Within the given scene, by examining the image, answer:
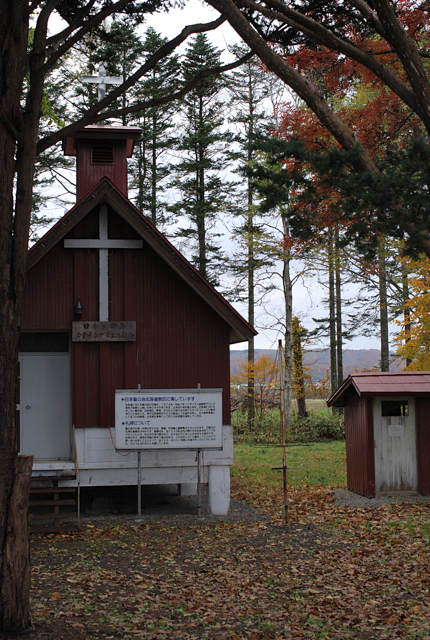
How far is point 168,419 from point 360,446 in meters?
4.77

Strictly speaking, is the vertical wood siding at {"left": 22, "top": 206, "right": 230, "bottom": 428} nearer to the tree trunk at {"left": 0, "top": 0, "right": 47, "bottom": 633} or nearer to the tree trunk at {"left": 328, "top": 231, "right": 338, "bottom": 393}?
the tree trunk at {"left": 0, "top": 0, "right": 47, "bottom": 633}

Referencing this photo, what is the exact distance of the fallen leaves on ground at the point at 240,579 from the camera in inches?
240

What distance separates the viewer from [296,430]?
29.0m

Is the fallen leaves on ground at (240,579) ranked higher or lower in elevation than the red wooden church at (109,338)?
lower

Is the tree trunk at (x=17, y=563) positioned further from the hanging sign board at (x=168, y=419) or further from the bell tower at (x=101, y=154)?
the bell tower at (x=101, y=154)

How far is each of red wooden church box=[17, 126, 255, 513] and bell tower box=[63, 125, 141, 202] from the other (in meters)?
1.56

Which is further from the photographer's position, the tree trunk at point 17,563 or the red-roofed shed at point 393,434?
the red-roofed shed at point 393,434

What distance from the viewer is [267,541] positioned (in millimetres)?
9734

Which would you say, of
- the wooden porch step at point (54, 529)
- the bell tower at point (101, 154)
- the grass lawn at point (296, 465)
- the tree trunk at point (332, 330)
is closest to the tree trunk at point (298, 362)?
the tree trunk at point (332, 330)

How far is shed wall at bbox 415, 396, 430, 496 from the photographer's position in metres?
13.4

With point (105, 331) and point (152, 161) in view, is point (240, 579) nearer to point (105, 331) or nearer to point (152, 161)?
point (105, 331)

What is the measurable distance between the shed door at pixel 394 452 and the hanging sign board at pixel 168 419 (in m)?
4.00

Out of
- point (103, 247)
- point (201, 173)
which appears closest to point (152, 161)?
point (201, 173)

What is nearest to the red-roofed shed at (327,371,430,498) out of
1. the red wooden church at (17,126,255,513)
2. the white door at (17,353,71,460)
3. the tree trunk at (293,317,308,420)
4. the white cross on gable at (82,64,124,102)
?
the red wooden church at (17,126,255,513)
